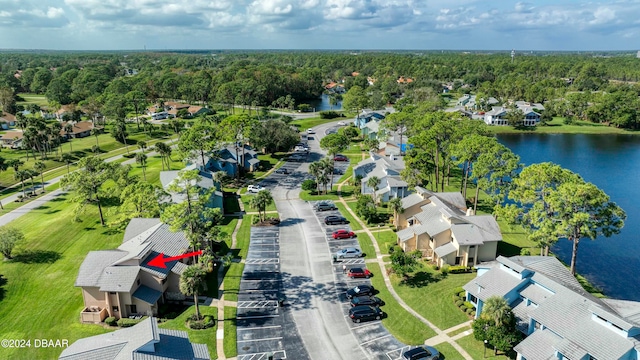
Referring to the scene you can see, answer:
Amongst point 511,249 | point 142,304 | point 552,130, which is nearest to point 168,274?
point 142,304

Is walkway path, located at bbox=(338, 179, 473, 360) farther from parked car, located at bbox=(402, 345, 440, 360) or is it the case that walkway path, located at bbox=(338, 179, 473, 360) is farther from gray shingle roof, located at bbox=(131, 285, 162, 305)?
gray shingle roof, located at bbox=(131, 285, 162, 305)

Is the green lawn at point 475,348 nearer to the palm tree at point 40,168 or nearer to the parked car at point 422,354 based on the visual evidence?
the parked car at point 422,354

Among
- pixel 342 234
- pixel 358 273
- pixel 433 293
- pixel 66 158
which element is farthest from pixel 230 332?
pixel 66 158

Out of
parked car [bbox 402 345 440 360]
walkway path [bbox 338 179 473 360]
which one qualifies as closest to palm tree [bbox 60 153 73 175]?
walkway path [bbox 338 179 473 360]

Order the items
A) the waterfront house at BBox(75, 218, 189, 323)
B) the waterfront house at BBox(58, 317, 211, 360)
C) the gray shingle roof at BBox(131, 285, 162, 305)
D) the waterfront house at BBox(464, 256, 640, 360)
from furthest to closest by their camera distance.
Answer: the gray shingle roof at BBox(131, 285, 162, 305) < the waterfront house at BBox(75, 218, 189, 323) < the waterfront house at BBox(464, 256, 640, 360) < the waterfront house at BBox(58, 317, 211, 360)

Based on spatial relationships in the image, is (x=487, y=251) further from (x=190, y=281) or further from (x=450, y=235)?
(x=190, y=281)

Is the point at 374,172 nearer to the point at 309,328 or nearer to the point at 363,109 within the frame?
the point at 309,328
